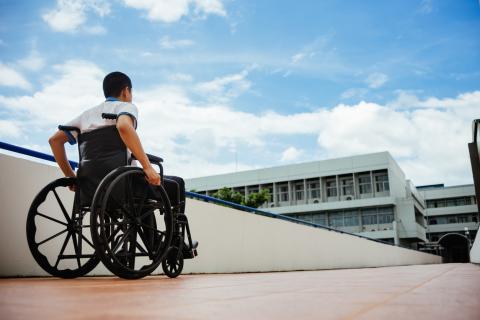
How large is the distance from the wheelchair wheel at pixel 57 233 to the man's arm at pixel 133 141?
18.4 inches

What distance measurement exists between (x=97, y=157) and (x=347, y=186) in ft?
127

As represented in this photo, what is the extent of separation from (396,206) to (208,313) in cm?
3932

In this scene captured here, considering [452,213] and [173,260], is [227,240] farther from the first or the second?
[452,213]

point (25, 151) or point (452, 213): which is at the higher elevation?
point (452, 213)

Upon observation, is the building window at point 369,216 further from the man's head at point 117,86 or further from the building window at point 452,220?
the man's head at point 117,86

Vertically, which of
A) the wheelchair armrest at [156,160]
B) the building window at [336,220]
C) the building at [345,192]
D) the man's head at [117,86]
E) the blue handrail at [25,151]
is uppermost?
the building at [345,192]

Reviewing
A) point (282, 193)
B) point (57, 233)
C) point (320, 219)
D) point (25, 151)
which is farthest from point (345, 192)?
point (57, 233)

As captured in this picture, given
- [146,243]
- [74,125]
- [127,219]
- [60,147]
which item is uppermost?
[74,125]

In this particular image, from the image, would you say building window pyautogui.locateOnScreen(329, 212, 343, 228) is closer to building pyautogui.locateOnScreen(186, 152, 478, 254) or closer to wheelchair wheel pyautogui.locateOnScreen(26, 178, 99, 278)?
building pyautogui.locateOnScreen(186, 152, 478, 254)

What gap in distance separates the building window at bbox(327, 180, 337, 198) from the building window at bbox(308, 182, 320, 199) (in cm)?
100

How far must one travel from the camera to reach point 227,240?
604 cm

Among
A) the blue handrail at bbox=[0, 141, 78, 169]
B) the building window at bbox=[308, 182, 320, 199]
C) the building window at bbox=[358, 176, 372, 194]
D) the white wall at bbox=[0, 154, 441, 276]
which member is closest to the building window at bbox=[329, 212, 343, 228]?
the building window at bbox=[308, 182, 320, 199]

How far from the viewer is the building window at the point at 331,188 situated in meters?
40.3

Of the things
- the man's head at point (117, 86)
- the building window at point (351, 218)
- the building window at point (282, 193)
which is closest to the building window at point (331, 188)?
the building window at point (351, 218)
